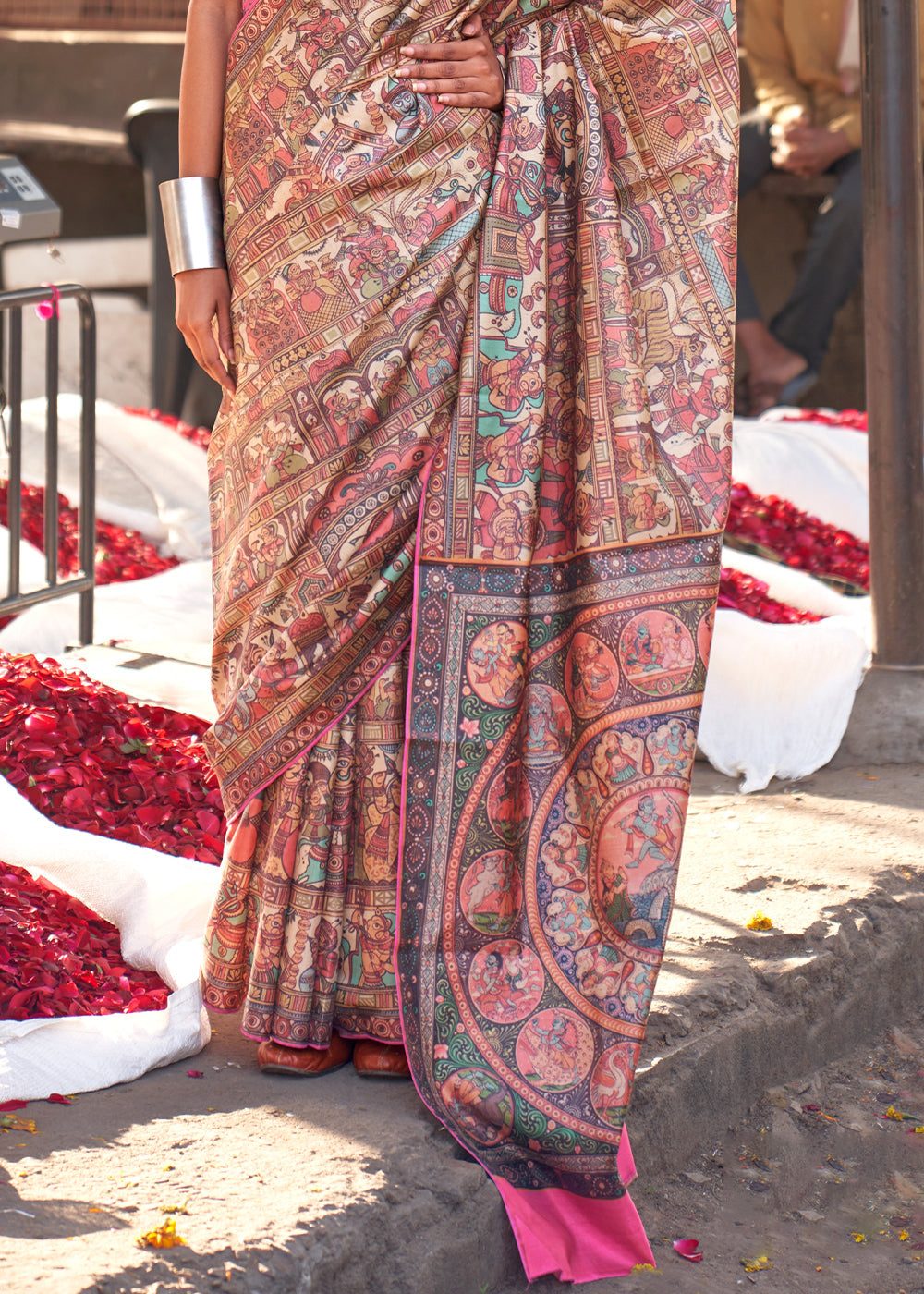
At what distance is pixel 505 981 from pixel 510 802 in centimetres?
21

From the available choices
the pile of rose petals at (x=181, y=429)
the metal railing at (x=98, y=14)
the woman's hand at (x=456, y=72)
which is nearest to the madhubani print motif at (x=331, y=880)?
the woman's hand at (x=456, y=72)

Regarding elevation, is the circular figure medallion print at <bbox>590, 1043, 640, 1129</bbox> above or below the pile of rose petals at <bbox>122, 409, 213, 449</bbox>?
below

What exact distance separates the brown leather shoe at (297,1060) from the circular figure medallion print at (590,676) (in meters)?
0.54

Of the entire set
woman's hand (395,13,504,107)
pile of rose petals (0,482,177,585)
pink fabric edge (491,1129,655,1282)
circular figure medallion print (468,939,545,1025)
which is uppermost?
woman's hand (395,13,504,107)

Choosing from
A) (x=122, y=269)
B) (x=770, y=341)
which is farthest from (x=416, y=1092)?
(x=122, y=269)

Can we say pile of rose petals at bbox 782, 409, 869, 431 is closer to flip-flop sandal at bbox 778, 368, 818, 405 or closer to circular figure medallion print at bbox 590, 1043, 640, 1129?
flip-flop sandal at bbox 778, 368, 818, 405

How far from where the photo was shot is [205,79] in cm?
181

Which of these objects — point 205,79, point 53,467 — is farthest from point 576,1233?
point 53,467

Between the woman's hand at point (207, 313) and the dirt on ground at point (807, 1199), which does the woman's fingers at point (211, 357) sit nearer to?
the woman's hand at point (207, 313)

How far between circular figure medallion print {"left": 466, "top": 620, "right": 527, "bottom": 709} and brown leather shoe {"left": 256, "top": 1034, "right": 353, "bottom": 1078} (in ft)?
1.64

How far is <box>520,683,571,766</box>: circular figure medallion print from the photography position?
174 centimetres

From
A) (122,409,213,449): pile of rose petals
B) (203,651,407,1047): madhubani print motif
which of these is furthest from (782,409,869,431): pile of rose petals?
(203,651,407,1047): madhubani print motif

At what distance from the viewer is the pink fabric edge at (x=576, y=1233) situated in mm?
1642

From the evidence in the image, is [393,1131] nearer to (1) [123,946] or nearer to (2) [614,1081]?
(2) [614,1081]
